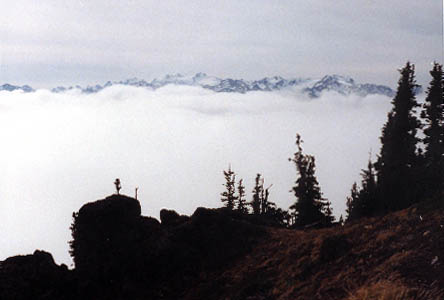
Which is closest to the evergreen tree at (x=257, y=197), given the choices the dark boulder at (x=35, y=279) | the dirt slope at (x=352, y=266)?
the dirt slope at (x=352, y=266)

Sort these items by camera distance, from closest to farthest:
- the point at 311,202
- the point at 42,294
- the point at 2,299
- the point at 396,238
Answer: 1. the point at 396,238
2. the point at 2,299
3. the point at 42,294
4. the point at 311,202

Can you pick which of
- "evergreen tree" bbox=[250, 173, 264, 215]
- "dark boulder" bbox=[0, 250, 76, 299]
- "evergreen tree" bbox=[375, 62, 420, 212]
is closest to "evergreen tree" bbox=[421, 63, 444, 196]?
"evergreen tree" bbox=[375, 62, 420, 212]

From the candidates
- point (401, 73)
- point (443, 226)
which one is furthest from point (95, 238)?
point (401, 73)

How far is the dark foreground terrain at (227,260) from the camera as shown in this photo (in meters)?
11.3

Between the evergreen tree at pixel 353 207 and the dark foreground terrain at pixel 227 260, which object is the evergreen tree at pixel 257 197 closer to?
the evergreen tree at pixel 353 207

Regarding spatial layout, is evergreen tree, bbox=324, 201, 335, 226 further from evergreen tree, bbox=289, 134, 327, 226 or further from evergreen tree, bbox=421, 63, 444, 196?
evergreen tree, bbox=421, 63, 444, 196

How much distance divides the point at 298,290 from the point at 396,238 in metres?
4.67

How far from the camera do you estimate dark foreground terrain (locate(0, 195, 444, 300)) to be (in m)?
11.3

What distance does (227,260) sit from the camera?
1859cm

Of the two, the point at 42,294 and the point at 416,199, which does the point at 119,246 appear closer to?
the point at 42,294

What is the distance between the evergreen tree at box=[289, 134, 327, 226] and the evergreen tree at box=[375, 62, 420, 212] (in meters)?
6.57

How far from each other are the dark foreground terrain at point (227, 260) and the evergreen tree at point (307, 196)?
14.6 metres

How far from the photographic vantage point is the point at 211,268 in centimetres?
1823

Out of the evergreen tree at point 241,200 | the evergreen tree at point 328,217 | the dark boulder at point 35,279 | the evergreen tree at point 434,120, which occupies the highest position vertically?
the evergreen tree at point 434,120
